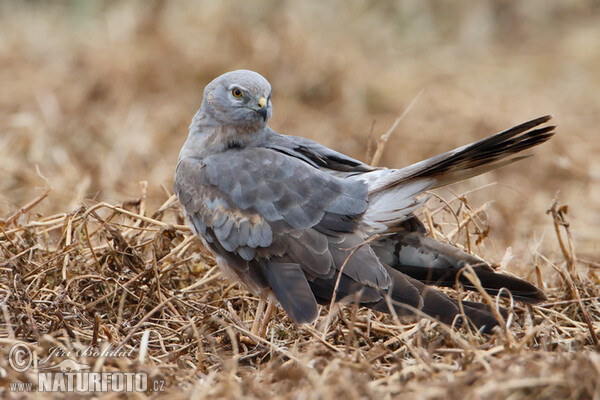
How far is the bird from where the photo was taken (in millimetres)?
2957

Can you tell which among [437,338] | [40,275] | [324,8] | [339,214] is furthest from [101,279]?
[324,8]

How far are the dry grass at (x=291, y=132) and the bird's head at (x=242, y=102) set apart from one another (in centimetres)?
64

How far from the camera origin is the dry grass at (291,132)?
264cm

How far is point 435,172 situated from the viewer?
3.04 meters

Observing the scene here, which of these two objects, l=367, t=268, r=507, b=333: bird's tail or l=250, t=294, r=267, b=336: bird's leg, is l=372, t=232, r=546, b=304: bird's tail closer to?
l=367, t=268, r=507, b=333: bird's tail

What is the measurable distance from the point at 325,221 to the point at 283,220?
193mm

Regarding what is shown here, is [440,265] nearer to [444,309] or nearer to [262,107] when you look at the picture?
[444,309]

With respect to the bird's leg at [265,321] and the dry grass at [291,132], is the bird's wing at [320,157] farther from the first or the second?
the bird's leg at [265,321]

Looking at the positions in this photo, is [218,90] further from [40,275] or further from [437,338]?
[437,338]

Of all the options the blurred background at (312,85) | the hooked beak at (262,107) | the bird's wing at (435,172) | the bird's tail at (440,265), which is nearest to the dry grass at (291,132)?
the blurred background at (312,85)

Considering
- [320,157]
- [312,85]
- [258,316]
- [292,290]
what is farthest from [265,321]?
[312,85]

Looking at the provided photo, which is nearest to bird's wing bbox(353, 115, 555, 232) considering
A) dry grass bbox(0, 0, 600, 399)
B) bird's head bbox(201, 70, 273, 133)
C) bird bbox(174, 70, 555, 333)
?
bird bbox(174, 70, 555, 333)

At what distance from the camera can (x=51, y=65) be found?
8164 mm

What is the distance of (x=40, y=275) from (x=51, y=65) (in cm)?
546
